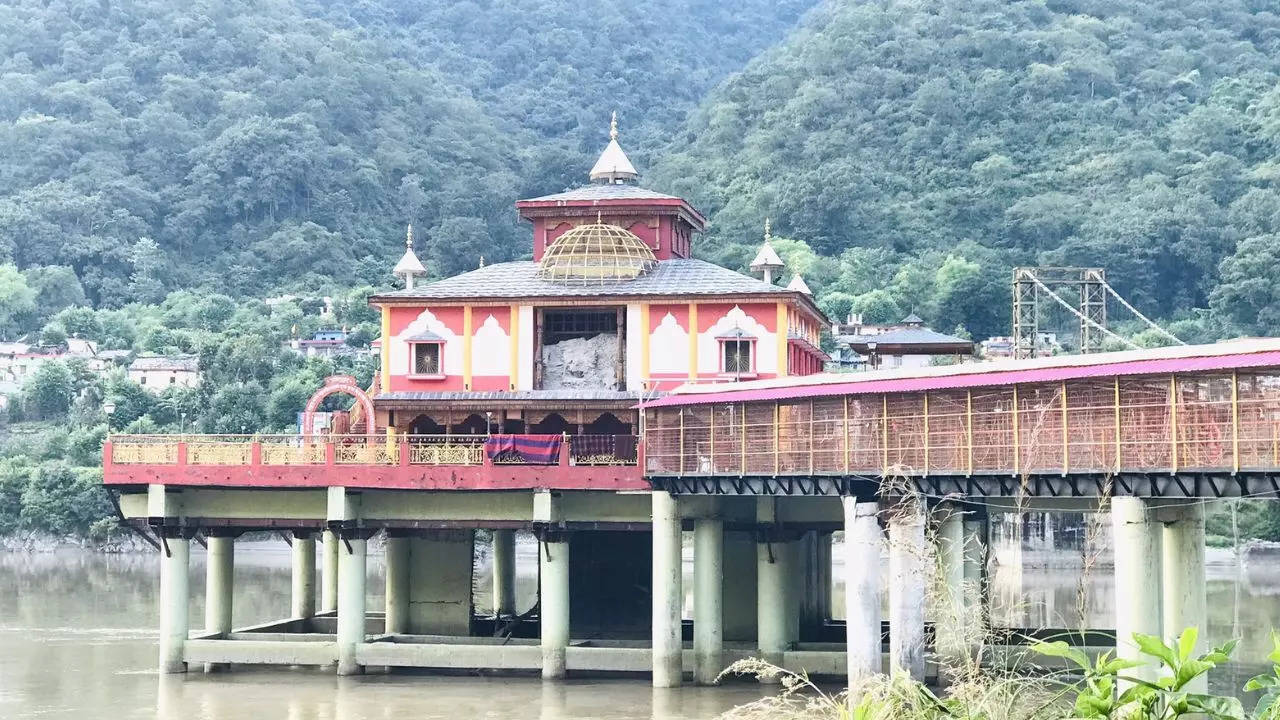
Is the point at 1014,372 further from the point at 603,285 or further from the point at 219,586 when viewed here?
the point at 219,586

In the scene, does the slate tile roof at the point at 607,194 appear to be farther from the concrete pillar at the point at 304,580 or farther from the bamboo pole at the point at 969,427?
the bamboo pole at the point at 969,427

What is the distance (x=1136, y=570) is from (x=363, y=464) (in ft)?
74.6

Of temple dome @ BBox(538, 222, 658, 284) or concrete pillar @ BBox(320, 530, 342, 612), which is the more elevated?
temple dome @ BBox(538, 222, 658, 284)

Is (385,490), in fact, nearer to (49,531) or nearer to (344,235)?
(49,531)

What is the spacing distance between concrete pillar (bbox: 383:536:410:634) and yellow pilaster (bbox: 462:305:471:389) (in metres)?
4.73

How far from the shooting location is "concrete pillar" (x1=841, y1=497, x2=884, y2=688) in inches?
1545

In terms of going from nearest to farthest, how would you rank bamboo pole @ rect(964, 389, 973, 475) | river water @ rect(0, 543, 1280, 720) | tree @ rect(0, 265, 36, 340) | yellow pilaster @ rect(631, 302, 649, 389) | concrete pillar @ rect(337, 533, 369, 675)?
bamboo pole @ rect(964, 389, 973, 475) < river water @ rect(0, 543, 1280, 720) < concrete pillar @ rect(337, 533, 369, 675) < yellow pilaster @ rect(631, 302, 649, 389) < tree @ rect(0, 265, 36, 340)

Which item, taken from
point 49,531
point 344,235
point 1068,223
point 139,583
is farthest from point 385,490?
point 344,235

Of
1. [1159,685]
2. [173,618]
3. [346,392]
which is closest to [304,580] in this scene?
[346,392]

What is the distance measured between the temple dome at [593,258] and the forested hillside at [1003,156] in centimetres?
8351

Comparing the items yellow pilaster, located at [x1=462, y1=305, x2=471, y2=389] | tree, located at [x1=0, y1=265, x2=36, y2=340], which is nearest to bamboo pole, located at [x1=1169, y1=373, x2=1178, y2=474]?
yellow pilaster, located at [x1=462, y1=305, x2=471, y2=389]

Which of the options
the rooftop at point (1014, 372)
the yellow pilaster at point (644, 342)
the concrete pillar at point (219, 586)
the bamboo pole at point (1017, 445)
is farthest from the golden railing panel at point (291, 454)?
the bamboo pole at point (1017, 445)

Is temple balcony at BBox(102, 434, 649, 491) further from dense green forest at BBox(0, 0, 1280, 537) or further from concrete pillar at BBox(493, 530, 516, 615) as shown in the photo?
dense green forest at BBox(0, 0, 1280, 537)

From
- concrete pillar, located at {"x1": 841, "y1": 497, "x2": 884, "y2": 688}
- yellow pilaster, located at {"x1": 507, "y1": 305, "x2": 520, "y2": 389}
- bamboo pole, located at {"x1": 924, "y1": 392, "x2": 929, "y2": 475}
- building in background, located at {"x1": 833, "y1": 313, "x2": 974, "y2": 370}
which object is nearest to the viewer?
bamboo pole, located at {"x1": 924, "y1": 392, "x2": 929, "y2": 475}
